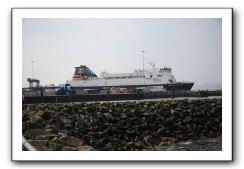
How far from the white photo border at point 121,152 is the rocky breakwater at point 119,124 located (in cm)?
4

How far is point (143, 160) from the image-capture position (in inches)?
221

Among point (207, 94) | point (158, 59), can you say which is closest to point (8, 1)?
point (158, 59)

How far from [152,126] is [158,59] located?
1.52ft

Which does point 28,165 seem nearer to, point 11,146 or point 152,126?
point 11,146

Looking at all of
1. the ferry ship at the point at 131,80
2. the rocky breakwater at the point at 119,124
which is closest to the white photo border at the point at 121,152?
the rocky breakwater at the point at 119,124

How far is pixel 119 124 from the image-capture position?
→ 5.70 meters

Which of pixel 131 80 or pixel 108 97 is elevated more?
pixel 131 80

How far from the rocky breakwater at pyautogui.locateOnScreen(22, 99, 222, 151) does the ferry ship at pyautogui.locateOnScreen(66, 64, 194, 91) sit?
12 centimetres

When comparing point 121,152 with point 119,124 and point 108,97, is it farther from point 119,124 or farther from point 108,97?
point 108,97

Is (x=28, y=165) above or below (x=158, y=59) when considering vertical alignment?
below

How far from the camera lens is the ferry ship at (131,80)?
5.65m

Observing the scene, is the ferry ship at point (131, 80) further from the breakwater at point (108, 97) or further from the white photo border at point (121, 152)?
the white photo border at point (121, 152)

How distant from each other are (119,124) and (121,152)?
0.20m

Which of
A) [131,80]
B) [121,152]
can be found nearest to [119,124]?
[121,152]
